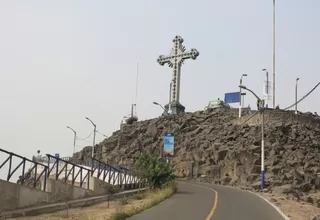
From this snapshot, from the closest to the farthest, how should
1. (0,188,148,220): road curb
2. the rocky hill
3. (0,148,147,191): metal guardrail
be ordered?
1. (0,188,148,220): road curb
2. (0,148,147,191): metal guardrail
3. the rocky hill

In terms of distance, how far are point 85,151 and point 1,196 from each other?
67329 mm

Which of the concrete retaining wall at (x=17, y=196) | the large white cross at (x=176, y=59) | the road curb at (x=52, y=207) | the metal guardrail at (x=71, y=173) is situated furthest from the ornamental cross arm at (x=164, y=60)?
the concrete retaining wall at (x=17, y=196)

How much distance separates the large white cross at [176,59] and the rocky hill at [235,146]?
4196 mm

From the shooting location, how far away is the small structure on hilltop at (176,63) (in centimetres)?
7619

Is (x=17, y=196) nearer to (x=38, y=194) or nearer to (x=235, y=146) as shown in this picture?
(x=38, y=194)

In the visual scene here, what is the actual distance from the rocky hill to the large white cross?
4196 mm

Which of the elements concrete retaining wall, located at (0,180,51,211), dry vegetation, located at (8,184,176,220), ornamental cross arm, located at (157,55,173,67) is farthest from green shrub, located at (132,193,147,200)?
ornamental cross arm, located at (157,55,173,67)

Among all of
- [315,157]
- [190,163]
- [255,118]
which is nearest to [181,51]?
[255,118]

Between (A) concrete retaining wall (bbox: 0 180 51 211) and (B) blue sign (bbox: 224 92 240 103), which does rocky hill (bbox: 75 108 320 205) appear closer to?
(B) blue sign (bbox: 224 92 240 103)

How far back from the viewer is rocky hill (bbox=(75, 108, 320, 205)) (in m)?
51.2

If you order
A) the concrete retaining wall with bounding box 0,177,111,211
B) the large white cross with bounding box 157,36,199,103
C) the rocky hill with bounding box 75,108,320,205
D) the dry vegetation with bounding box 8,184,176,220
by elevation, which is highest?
the large white cross with bounding box 157,36,199,103

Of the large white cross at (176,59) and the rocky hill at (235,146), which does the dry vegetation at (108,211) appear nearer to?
the rocky hill at (235,146)

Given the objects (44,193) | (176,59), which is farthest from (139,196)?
(176,59)

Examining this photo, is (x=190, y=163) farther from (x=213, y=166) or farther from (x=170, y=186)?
(x=170, y=186)
